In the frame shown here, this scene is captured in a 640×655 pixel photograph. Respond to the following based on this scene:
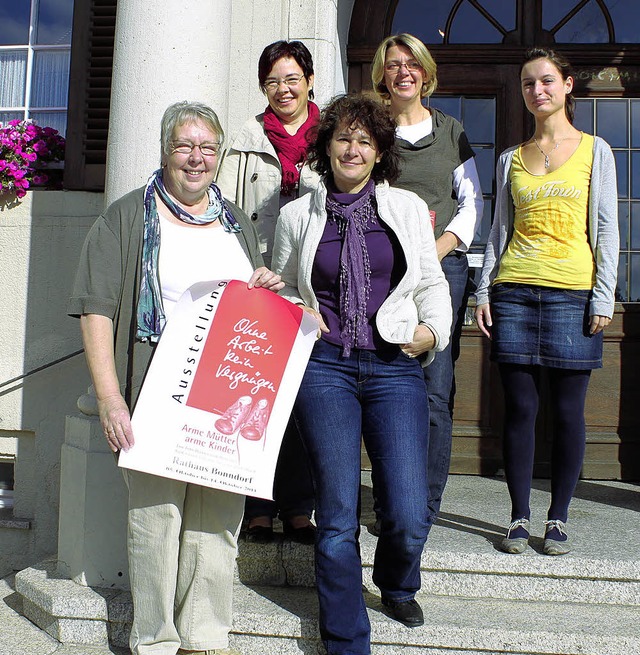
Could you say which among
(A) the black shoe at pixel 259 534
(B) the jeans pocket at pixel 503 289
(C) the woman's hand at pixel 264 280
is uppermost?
(B) the jeans pocket at pixel 503 289

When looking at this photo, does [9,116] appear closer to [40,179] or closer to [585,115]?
[40,179]

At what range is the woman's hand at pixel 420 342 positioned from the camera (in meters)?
2.87

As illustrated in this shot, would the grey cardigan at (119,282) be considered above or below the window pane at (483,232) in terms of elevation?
below

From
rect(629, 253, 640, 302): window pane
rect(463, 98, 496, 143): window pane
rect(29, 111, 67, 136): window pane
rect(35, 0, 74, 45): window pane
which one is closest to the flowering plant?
rect(29, 111, 67, 136): window pane

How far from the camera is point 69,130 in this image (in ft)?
15.7

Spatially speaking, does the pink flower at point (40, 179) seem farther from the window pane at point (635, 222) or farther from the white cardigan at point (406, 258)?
the window pane at point (635, 222)

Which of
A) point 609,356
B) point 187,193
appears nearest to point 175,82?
point 187,193

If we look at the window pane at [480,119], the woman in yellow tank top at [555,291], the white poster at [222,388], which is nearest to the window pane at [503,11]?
the window pane at [480,119]

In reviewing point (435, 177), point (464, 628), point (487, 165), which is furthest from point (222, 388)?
point (487, 165)

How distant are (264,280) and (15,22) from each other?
342cm

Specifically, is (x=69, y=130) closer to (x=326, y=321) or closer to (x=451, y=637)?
(x=326, y=321)

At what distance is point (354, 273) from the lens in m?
2.84

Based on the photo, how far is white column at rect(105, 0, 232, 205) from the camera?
3.69 metres

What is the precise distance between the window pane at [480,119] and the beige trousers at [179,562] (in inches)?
125
